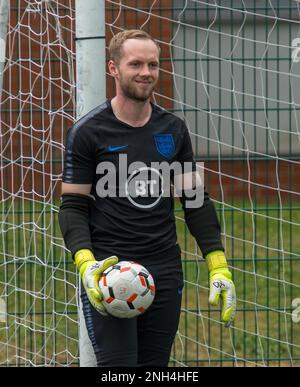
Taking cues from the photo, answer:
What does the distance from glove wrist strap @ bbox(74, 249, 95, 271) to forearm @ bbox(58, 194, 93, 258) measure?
22mm

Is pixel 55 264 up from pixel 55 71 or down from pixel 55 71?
down

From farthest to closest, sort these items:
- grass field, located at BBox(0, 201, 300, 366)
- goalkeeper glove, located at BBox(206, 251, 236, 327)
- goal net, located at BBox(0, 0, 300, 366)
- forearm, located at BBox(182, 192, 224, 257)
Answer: grass field, located at BBox(0, 201, 300, 366)
goal net, located at BBox(0, 0, 300, 366)
forearm, located at BBox(182, 192, 224, 257)
goalkeeper glove, located at BBox(206, 251, 236, 327)

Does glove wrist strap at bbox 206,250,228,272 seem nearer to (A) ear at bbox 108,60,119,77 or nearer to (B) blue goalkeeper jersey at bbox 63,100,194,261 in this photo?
(B) blue goalkeeper jersey at bbox 63,100,194,261

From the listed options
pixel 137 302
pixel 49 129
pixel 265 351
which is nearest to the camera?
pixel 137 302

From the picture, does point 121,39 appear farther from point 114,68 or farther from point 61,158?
point 61,158

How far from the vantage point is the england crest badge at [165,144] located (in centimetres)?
530

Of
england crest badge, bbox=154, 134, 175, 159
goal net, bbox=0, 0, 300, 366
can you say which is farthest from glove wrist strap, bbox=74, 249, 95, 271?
goal net, bbox=0, 0, 300, 366

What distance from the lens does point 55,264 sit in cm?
723

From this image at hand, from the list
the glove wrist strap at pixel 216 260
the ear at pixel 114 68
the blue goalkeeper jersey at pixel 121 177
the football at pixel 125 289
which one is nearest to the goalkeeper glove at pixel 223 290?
the glove wrist strap at pixel 216 260

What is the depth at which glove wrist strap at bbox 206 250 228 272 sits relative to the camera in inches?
214

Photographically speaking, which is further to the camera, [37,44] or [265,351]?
[265,351]

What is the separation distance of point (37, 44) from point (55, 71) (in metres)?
0.21
